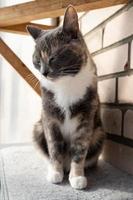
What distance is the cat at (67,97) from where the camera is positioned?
0.91 m

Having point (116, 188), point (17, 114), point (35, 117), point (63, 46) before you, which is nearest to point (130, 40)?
point (63, 46)

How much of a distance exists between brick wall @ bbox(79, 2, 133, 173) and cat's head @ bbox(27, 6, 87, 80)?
0.53 feet

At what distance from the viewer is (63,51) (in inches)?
35.9

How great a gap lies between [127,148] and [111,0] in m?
0.44

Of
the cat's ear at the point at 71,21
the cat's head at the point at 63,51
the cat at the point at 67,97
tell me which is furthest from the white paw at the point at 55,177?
the cat's ear at the point at 71,21

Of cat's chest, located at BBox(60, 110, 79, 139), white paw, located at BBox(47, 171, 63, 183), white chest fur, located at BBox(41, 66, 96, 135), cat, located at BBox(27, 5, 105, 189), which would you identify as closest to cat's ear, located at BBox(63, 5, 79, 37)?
cat, located at BBox(27, 5, 105, 189)

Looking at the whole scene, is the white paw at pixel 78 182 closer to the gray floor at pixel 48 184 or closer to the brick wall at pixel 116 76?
the gray floor at pixel 48 184

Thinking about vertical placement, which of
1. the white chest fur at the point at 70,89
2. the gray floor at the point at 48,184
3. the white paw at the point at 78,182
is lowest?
the gray floor at the point at 48,184

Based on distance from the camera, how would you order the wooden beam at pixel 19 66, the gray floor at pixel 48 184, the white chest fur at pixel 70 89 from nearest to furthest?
the gray floor at pixel 48 184 < the white chest fur at pixel 70 89 < the wooden beam at pixel 19 66

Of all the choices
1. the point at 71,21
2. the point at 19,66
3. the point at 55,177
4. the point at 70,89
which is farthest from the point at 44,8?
the point at 55,177

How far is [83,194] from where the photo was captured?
835mm

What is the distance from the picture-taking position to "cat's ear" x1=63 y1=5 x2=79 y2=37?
892 mm

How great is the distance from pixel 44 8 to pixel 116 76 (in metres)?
0.32

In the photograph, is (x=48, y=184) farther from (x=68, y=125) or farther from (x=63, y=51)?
(x=63, y=51)
